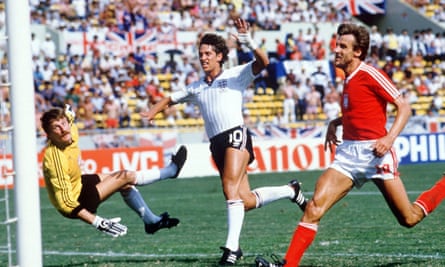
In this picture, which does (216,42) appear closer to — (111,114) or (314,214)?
(314,214)

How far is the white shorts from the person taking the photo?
835 centimetres

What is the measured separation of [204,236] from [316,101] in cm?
1961

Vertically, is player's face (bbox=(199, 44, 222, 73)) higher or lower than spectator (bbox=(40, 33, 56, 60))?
higher

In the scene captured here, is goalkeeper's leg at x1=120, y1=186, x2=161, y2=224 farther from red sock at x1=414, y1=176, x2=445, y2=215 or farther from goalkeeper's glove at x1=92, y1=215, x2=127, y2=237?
red sock at x1=414, y1=176, x2=445, y2=215

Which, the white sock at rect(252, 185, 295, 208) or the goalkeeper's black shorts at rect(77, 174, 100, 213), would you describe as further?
the white sock at rect(252, 185, 295, 208)

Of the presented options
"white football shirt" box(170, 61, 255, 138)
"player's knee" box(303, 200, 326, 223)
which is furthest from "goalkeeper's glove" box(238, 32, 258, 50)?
"player's knee" box(303, 200, 326, 223)

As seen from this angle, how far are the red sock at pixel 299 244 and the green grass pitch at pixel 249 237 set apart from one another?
3.31ft

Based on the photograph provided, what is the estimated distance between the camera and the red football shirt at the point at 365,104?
834 cm

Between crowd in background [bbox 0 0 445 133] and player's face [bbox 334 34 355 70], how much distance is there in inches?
790

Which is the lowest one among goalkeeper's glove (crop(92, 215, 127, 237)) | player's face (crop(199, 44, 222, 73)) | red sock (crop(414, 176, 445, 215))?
goalkeeper's glove (crop(92, 215, 127, 237))

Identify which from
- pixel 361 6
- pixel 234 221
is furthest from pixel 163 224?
pixel 361 6

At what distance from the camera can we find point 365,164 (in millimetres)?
8359

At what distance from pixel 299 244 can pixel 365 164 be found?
2.97 feet

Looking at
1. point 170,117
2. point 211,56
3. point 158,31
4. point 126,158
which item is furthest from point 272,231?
point 158,31
